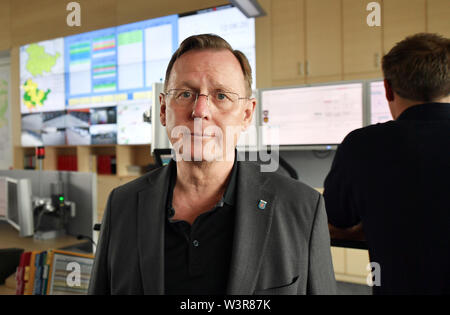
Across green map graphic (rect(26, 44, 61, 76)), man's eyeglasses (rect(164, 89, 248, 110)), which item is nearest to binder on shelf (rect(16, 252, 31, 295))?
man's eyeglasses (rect(164, 89, 248, 110))

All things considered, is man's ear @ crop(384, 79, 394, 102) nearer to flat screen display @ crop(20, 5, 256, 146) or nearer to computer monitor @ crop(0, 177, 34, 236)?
computer monitor @ crop(0, 177, 34, 236)

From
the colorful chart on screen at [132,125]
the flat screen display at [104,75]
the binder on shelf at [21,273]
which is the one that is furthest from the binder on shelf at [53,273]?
the colorful chart on screen at [132,125]

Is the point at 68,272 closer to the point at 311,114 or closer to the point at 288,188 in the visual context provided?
the point at 288,188

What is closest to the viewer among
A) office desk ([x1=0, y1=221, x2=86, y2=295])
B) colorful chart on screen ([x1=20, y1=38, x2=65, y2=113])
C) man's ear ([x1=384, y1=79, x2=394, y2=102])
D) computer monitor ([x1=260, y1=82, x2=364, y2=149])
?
man's ear ([x1=384, y1=79, x2=394, y2=102])

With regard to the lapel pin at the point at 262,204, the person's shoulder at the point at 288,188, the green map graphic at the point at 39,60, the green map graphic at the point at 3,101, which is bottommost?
the lapel pin at the point at 262,204

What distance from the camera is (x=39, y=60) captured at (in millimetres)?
5148

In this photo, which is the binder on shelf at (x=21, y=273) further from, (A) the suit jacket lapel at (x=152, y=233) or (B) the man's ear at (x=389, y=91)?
(B) the man's ear at (x=389, y=91)

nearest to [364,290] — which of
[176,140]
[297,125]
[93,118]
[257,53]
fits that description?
[297,125]

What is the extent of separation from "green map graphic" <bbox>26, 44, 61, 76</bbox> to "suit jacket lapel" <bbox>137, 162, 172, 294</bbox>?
501cm

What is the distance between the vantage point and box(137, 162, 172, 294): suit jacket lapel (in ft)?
2.48

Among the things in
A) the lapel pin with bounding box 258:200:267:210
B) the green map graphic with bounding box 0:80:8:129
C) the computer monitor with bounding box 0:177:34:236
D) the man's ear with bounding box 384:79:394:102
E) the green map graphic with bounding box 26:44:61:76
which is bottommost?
the computer monitor with bounding box 0:177:34:236

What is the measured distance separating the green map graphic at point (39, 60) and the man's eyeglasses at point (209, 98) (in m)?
4.99

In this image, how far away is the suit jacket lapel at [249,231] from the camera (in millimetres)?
744
